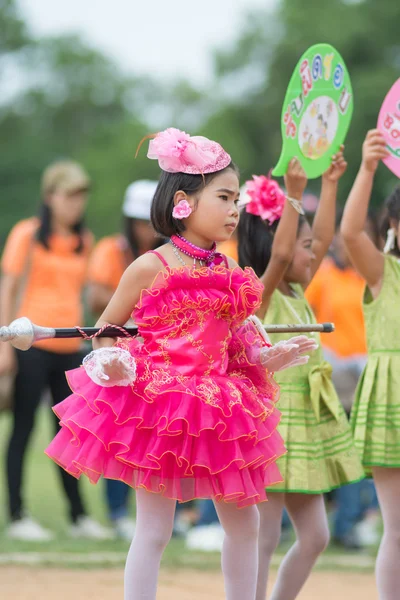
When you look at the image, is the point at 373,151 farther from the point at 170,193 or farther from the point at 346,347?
the point at 346,347

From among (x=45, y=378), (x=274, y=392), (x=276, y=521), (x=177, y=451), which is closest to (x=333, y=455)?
(x=276, y=521)

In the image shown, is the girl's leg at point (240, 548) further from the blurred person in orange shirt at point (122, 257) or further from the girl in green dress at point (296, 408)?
the blurred person in orange shirt at point (122, 257)

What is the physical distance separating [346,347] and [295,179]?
281 centimetres

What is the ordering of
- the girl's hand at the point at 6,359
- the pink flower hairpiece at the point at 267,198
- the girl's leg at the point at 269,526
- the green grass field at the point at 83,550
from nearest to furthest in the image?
the girl's leg at the point at 269,526, the pink flower hairpiece at the point at 267,198, the green grass field at the point at 83,550, the girl's hand at the point at 6,359

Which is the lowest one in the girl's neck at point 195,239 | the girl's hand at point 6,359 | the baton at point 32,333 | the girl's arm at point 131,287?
the girl's hand at point 6,359

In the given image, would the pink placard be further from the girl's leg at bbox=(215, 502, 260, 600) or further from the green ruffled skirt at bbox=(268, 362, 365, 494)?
the girl's leg at bbox=(215, 502, 260, 600)

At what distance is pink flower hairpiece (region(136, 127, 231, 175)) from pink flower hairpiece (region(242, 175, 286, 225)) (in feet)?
2.04

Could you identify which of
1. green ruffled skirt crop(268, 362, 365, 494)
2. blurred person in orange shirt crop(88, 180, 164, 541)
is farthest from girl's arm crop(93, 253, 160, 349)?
blurred person in orange shirt crop(88, 180, 164, 541)

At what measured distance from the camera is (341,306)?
6516 millimetres

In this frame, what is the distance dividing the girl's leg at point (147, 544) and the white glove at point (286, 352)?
55 centimetres

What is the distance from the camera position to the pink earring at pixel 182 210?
3.27m

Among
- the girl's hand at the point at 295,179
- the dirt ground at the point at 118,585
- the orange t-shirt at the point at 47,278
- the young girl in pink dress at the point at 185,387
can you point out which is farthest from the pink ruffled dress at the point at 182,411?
the orange t-shirt at the point at 47,278

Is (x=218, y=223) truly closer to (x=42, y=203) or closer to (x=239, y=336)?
(x=239, y=336)

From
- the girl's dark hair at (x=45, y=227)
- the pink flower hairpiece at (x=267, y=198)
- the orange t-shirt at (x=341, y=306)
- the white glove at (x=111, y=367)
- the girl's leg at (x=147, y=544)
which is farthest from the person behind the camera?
the orange t-shirt at (x=341, y=306)
